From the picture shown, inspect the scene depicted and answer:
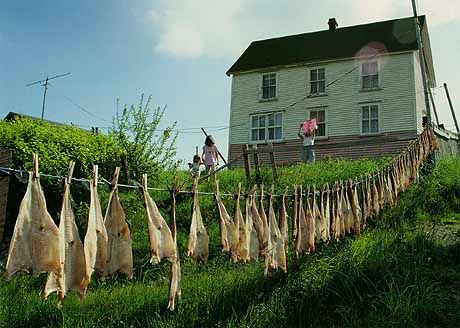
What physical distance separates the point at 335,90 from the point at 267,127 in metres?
3.78

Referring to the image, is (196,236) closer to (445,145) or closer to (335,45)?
(445,145)

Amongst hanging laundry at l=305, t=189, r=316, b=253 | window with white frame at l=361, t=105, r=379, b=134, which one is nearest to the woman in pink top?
hanging laundry at l=305, t=189, r=316, b=253

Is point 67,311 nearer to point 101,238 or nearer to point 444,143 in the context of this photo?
point 101,238

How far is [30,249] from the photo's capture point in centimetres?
335

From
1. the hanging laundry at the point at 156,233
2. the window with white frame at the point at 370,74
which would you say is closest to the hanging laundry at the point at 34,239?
the hanging laundry at the point at 156,233

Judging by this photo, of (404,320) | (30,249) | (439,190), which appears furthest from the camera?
(439,190)

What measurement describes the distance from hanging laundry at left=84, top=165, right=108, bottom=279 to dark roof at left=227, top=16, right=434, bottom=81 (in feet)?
76.1

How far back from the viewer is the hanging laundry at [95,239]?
353 cm

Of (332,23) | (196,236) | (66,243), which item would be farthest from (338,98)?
(66,243)

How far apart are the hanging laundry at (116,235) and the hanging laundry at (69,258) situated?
1.02 feet

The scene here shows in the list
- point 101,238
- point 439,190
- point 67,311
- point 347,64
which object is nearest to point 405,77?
point 347,64

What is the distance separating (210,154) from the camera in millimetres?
16391

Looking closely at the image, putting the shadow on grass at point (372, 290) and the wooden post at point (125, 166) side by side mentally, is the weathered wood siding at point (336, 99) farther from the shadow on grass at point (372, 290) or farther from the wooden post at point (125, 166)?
the shadow on grass at point (372, 290)

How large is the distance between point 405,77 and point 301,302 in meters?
19.2
